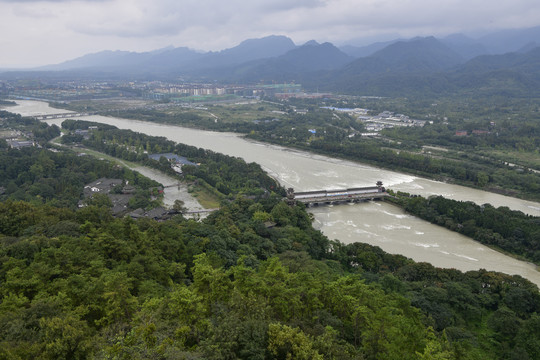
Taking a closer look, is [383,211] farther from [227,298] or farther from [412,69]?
[412,69]

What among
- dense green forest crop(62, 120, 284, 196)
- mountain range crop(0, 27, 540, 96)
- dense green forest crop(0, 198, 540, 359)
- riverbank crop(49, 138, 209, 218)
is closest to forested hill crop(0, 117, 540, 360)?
dense green forest crop(0, 198, 540, 359)

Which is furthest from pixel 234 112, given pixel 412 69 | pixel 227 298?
pixel 412 69

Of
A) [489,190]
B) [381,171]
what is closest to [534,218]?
[489,190]

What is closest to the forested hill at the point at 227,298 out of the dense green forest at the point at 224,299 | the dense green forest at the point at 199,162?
the dense green forest at the point at 224,299

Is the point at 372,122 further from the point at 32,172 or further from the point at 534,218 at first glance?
the point at 32,172

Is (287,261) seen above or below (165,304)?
below

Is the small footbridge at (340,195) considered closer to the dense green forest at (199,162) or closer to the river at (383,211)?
the river at (383,211)

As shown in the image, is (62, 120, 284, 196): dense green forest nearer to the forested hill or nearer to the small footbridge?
the small footbridge
